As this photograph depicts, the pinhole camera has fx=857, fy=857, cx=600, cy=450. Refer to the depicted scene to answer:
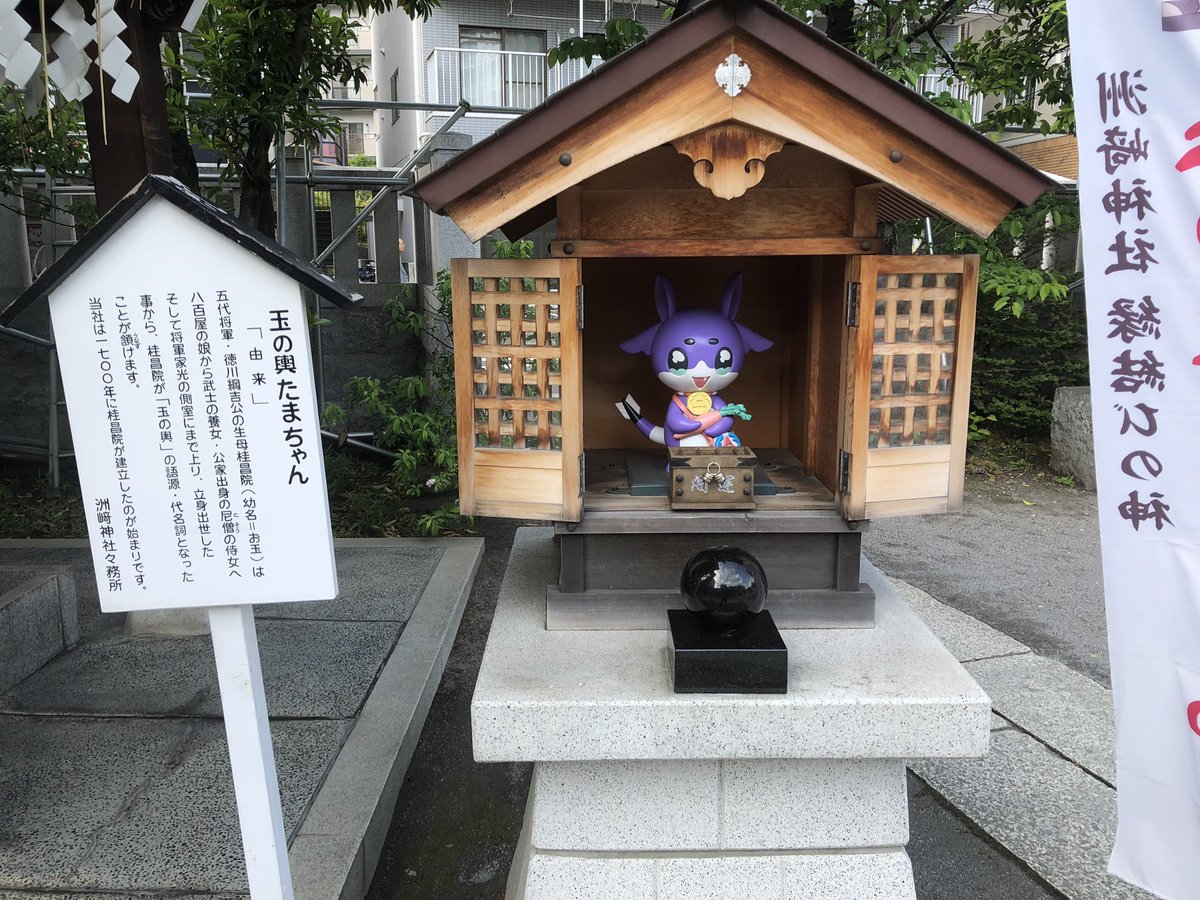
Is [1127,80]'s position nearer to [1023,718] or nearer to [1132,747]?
[1132,747]

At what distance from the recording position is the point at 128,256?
70.7 inches

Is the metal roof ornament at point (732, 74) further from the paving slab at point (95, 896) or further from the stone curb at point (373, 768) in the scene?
the paving slab at point (95, 896)

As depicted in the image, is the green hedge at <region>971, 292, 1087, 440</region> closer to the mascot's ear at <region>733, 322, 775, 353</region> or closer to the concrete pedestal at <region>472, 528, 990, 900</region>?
the mascot's ear at <region>733, 322, 775, 353</region>

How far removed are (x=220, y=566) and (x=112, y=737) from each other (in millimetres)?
2259

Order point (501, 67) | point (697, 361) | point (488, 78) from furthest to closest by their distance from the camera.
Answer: point (488, 78) < point (501, 67) < point (697, 361)

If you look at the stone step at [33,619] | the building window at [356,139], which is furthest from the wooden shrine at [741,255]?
the building window at [356,139]

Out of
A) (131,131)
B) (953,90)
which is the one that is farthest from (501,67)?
(131,131)

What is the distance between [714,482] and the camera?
2480 millimetres

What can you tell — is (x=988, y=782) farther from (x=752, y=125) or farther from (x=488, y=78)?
(x=488, y=78)

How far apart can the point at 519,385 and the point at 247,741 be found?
1.11 m

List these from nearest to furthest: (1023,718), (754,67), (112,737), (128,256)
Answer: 1. (128,256)
2. (754,67)
3. (112,737)
4. (1023,718)

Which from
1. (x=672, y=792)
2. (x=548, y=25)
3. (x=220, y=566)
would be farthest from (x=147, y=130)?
(x=548, y=25)

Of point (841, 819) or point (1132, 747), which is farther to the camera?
point (841, 819)

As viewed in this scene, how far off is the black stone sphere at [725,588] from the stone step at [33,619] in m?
3.46
